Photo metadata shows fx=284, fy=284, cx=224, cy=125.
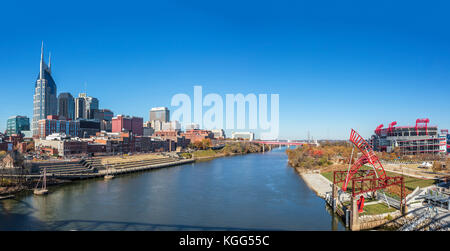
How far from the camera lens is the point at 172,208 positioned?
45.2ft

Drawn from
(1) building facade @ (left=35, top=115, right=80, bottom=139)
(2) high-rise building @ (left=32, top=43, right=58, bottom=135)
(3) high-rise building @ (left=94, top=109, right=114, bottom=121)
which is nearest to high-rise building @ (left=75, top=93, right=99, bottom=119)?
(3) high-rise building @ (left=94, top=109, right=114, bottom=121)

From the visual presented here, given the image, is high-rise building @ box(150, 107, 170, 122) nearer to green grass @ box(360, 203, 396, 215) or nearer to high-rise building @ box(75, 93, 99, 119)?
high-rise building @ box(75, 93, 99, 119)

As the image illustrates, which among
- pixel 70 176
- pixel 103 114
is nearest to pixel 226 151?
pixel 70 176

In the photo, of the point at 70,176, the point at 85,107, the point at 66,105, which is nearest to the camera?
the point at 70,176

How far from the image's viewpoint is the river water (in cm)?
1130

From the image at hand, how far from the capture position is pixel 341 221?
11867 mm

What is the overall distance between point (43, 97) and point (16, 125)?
1877 cm

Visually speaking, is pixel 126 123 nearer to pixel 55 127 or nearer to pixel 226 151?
pixel 55 127

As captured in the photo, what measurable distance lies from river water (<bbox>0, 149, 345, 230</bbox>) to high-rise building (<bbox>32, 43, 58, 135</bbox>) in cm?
7528

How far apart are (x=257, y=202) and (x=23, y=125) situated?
73.4 metres

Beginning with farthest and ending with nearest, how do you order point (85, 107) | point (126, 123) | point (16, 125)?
point (85, 107)
point (126, 123)
point (16, 125)
